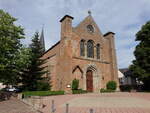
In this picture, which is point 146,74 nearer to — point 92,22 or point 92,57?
point 92,57

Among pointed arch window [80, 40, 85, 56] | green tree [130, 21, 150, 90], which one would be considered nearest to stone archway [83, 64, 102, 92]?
pointed arch window [80, 40, 85, 56]

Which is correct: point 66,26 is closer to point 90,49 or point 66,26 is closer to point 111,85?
point 90,49

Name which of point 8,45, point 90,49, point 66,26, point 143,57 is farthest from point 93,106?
point 90,49

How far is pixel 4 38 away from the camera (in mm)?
16969

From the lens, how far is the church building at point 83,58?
2352 cm

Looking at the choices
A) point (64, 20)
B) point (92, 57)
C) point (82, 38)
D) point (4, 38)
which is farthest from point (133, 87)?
point (4, 38)

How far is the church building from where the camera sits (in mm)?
23516

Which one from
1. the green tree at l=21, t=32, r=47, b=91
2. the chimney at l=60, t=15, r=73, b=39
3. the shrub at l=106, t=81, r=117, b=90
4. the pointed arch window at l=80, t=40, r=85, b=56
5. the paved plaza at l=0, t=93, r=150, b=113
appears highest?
the chimney at l=60, t=15, r=73, b=39

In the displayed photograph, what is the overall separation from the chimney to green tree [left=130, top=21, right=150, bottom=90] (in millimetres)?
11760

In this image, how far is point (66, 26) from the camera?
961 inches

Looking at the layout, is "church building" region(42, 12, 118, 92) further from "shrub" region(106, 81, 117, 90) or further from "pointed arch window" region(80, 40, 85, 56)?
"shrub" region(106, 81, 117, 90)

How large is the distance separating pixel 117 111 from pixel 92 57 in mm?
18873

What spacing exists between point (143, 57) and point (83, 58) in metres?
9.58

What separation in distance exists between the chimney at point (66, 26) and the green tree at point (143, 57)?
11.8m
